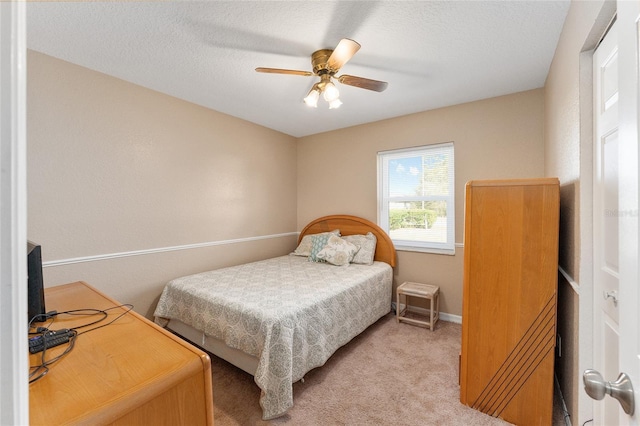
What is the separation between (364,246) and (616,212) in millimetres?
2486

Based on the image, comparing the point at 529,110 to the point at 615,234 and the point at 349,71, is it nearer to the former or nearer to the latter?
the point at 349,71

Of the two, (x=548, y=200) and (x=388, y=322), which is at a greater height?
(x=548, y=200)

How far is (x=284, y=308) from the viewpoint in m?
1.91

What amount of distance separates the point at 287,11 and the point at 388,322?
10.1 feet

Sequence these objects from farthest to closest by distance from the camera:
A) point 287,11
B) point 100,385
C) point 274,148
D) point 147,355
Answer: point 274,148 → point 287,11 → point 147,355 → point 100,385

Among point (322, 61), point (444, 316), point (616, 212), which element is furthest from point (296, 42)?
point (444, 316)

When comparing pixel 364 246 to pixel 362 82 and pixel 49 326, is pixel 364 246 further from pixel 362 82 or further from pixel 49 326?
pixel 49 326

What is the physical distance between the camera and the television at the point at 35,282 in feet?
3.89

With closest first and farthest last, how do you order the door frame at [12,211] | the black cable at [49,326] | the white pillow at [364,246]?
the door frame at [12,211] < the black cable at [49,326] < the white pillow at [364,246]

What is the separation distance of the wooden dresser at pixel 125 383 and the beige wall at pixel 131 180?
1.49 meters

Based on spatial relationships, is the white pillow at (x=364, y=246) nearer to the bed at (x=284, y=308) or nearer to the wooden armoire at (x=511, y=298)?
the bed at (x=284, y=308)

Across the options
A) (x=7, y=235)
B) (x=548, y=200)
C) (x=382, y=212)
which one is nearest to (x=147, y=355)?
(x=7, y=235)

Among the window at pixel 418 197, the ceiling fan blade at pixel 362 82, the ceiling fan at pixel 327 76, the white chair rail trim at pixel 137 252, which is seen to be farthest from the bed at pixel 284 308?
the ceiling fan blade at pixel 362 82

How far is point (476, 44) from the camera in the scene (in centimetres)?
194
